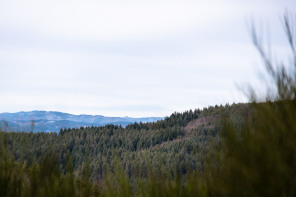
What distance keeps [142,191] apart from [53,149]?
155 cm

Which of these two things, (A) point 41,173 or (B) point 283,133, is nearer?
(B) point 283,133

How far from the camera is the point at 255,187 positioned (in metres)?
2.94

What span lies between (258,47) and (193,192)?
1961 mm

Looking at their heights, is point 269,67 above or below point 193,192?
above

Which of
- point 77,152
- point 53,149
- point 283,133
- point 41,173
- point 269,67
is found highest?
point 269,67

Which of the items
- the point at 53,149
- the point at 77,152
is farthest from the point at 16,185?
the point at 77,152

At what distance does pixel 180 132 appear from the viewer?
385 ft

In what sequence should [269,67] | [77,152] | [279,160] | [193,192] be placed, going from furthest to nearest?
[77,152] < [193,192] < [269,67] < [279,160]

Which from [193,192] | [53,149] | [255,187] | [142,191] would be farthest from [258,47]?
[53,149]

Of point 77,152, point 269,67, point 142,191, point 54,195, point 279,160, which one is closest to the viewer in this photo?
point 279,160

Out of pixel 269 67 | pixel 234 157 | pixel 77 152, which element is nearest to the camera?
pixel 234 157

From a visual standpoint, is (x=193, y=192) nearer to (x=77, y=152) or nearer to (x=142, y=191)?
(x=142, y=191)

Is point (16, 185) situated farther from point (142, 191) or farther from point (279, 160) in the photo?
point (279, 160)

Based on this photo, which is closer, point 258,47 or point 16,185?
point 258,47
